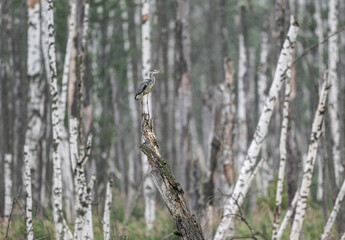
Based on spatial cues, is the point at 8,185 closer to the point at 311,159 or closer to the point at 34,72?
the point at 34,72

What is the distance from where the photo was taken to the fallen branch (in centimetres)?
588

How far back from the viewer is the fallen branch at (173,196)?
5.88 metres

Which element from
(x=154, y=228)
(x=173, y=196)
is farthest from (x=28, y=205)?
(x=154, y=228)

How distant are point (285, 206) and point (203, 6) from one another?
19.5m

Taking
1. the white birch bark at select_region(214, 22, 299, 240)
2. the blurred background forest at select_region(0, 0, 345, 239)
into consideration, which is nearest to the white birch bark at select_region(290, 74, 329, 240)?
the blurred background forest at select_region(0, 0, 345, 239)

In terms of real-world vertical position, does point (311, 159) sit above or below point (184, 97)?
below

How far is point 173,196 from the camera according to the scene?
235 inches

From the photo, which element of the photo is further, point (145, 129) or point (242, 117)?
point (242, 117)

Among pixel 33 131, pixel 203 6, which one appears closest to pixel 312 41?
pixel 33 131

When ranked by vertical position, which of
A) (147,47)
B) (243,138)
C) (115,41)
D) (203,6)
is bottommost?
(243,138)

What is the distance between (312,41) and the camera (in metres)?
16.9

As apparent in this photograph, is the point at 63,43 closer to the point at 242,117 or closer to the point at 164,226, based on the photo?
the point at 242,117

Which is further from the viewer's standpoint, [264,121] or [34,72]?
[34,72]

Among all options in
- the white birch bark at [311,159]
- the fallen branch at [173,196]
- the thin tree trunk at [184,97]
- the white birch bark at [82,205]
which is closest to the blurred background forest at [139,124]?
the thin tree trunk at [184,97]
